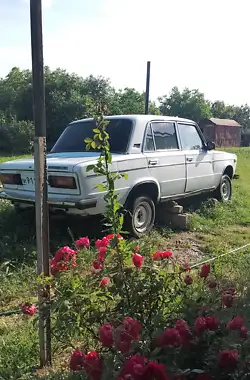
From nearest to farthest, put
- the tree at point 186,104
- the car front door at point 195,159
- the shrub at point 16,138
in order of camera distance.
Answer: the car front door at point 195,159, the shrub at point 16,138, the tree at point 186,104

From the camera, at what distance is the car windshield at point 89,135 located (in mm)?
6059

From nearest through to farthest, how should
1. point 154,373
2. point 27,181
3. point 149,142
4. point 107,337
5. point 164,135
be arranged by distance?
point 154,373, point 107,337, point 27,181, point 149,142, point 164,135

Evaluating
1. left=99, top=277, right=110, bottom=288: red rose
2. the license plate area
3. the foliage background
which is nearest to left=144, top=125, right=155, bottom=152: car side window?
the license plate area

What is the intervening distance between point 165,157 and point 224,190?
9.19 ft

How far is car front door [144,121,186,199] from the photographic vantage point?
20.8 ft

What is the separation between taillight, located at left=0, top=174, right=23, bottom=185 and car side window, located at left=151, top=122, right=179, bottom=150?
215 centimetres

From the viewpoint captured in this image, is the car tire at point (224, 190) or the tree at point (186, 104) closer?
the car tire at point (224, 190)

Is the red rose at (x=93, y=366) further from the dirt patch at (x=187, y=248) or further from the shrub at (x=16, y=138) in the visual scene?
the shrub at (x=16, y=138)

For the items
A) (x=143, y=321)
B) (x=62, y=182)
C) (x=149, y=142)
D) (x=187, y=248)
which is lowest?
→ (x=187, y=248)

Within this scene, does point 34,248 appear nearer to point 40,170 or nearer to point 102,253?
point 40,170

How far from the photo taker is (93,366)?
1.84m

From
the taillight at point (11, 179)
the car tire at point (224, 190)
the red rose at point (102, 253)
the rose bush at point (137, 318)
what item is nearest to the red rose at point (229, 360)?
the rose bush at point (137, 318)

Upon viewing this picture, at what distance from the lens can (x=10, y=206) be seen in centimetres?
664

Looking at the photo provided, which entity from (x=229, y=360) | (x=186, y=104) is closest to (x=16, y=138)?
(x=229, y=360)
